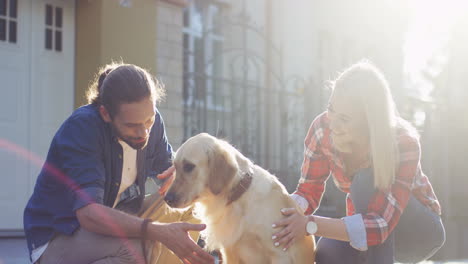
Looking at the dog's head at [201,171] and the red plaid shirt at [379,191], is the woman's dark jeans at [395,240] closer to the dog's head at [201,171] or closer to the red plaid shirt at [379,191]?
the red plaid shirt at [379,191]

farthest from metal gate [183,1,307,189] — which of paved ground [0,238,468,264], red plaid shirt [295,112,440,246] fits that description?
red plaid shirt [295,112,440,246]

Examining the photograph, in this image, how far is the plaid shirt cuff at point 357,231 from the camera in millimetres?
2924

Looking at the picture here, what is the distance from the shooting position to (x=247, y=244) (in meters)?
3.07

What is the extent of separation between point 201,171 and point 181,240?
477 millimetres

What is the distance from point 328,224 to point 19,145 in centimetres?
431

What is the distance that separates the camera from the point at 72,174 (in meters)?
2.83

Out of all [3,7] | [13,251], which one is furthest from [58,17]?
[13,251]

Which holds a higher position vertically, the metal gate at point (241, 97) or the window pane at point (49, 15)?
the window pane at point (49, 15)

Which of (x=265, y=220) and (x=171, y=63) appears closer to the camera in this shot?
(x=265, y=220)

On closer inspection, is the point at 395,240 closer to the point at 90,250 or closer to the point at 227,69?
the point at 90,250

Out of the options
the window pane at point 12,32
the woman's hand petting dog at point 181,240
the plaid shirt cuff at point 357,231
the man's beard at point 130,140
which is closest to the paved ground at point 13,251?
the man's beard at point 130,140

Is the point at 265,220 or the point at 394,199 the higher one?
the point at 394,199

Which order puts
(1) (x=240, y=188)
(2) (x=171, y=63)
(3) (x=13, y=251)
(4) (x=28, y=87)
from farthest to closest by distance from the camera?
1. (2) (x=171, y=63)
2. (4) (x=28, y=87)
3. (3) (x=13, y=251)
4. (1) (x=240, y=188)

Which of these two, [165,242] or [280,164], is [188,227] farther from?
[280,164]
